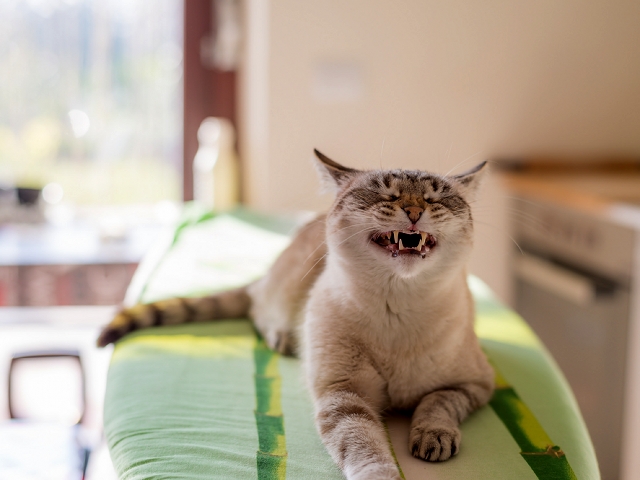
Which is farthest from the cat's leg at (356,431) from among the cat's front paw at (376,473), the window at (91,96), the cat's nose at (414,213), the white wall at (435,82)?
the window at (91,96)

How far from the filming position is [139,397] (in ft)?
4.08

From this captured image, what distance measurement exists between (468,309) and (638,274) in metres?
1.07

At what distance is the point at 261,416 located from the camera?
118cm

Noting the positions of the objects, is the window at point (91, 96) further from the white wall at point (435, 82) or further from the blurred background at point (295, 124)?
the white wall at point (435, 82)

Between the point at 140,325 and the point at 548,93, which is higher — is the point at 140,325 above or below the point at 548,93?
below

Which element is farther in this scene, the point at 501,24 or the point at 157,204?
the point at 157,204

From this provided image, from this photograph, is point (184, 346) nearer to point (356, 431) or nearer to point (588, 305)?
point (356, 431)

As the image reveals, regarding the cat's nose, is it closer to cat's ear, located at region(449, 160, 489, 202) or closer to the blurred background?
cat's ear, located at region(449, 160, 489, 202)

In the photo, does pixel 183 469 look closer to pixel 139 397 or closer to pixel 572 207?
pixel 139 397

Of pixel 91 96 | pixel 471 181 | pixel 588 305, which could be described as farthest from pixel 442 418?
pixel 91 96

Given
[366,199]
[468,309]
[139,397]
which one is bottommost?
[139,397]

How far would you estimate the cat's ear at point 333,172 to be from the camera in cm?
130

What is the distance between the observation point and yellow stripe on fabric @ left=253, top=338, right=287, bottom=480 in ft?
3.24

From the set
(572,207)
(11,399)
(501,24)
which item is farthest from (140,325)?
(501,24)
